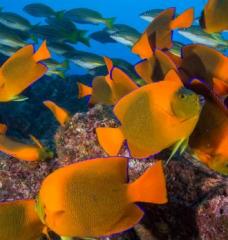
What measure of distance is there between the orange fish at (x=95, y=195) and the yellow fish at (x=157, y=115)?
103 millimetres

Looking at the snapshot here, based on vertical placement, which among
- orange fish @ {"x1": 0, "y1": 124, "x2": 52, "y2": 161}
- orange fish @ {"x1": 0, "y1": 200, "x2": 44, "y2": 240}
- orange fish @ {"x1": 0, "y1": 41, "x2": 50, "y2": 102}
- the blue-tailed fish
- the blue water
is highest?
orange fish @ {"x1": 0, "y1": 41, "x2": 50, "y2": 102}

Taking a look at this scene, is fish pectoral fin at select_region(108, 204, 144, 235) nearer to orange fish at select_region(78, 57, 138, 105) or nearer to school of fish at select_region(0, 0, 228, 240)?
school of fish at select_region(0, 0, 228, 240)

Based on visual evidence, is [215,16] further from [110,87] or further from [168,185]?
[168,185]

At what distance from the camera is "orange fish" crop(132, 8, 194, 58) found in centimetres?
246

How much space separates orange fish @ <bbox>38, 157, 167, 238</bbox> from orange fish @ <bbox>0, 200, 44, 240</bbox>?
310 mm

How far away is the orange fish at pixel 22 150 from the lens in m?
2.49

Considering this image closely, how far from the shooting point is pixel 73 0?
123500 mm

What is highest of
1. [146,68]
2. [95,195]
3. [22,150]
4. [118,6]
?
[146,68]

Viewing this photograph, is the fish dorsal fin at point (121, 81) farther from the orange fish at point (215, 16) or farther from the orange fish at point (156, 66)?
the orange fish at point (215, 16)

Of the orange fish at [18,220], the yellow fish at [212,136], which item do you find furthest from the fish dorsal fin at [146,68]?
the orange fish at [18,220]

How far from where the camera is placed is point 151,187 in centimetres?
139

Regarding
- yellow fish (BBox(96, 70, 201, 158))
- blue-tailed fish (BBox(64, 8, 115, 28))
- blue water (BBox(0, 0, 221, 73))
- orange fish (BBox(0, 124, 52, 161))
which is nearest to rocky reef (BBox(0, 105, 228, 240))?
orange fish (BBox(0, 124, 52, 161))

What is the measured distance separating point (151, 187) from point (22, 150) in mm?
1429

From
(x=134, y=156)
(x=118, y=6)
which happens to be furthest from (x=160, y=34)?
(x=118, y=6)
